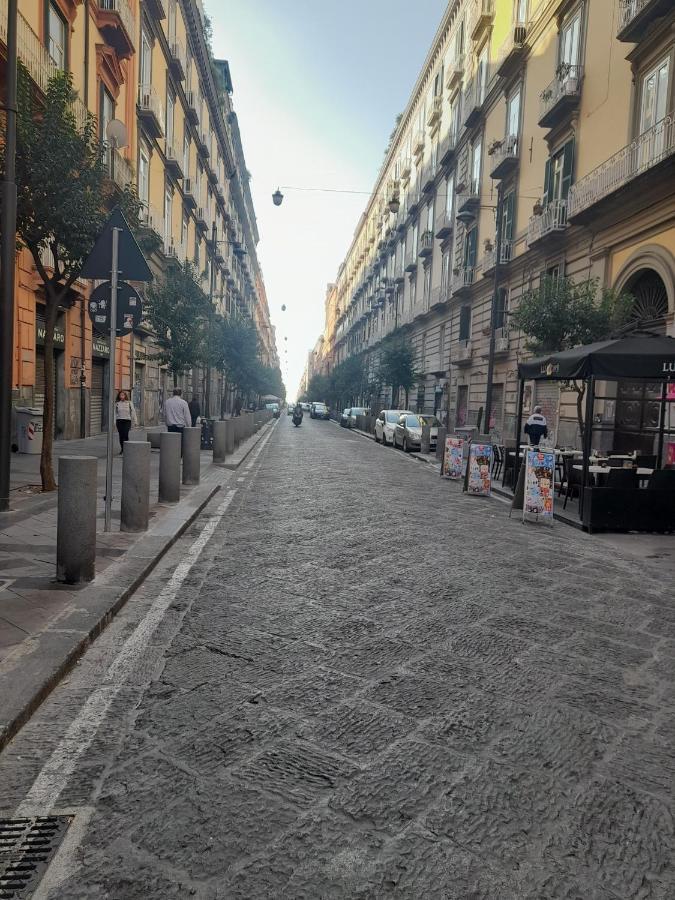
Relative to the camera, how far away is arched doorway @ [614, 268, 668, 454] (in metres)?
14.9

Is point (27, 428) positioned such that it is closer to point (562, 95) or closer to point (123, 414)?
point (123, 414)

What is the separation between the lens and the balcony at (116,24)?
1861 cm

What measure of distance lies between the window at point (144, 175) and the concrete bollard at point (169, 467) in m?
17.9

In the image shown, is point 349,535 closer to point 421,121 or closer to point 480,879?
point 480,879

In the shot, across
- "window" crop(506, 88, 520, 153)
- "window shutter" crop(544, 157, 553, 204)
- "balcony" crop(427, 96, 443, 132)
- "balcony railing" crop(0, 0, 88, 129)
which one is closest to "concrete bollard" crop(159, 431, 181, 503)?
"balcony railing" crop(0, 0, 88, 129)

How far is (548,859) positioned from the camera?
207cm

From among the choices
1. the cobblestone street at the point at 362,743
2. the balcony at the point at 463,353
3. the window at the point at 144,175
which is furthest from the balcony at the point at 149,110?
the cobblestone street at the point at 362,743

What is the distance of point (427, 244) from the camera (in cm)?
3772

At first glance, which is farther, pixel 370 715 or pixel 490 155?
pixel 490 155

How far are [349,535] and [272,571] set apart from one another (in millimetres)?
1786

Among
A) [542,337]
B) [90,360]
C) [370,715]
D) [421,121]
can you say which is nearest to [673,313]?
[542,337]

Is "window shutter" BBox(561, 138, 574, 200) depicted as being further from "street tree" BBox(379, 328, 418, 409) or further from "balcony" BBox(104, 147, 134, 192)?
"street tree" BBox(379, 328, 418, 409)

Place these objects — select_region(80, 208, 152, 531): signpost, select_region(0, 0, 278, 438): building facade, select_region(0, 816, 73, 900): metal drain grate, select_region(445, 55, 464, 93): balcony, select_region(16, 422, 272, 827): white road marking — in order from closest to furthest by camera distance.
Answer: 1. select_region(0, 816, 73, 900): metal drain grate
2. select_region(16, 422, 272, 827): white road marking
3. select_region(80, 208, 152, 531): signpost
4. select_region(0, 0, 278, 438): building facade
5. select_region(445, 55, 464, 93): balcony

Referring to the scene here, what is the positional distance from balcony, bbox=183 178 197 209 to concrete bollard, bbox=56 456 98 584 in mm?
30232
